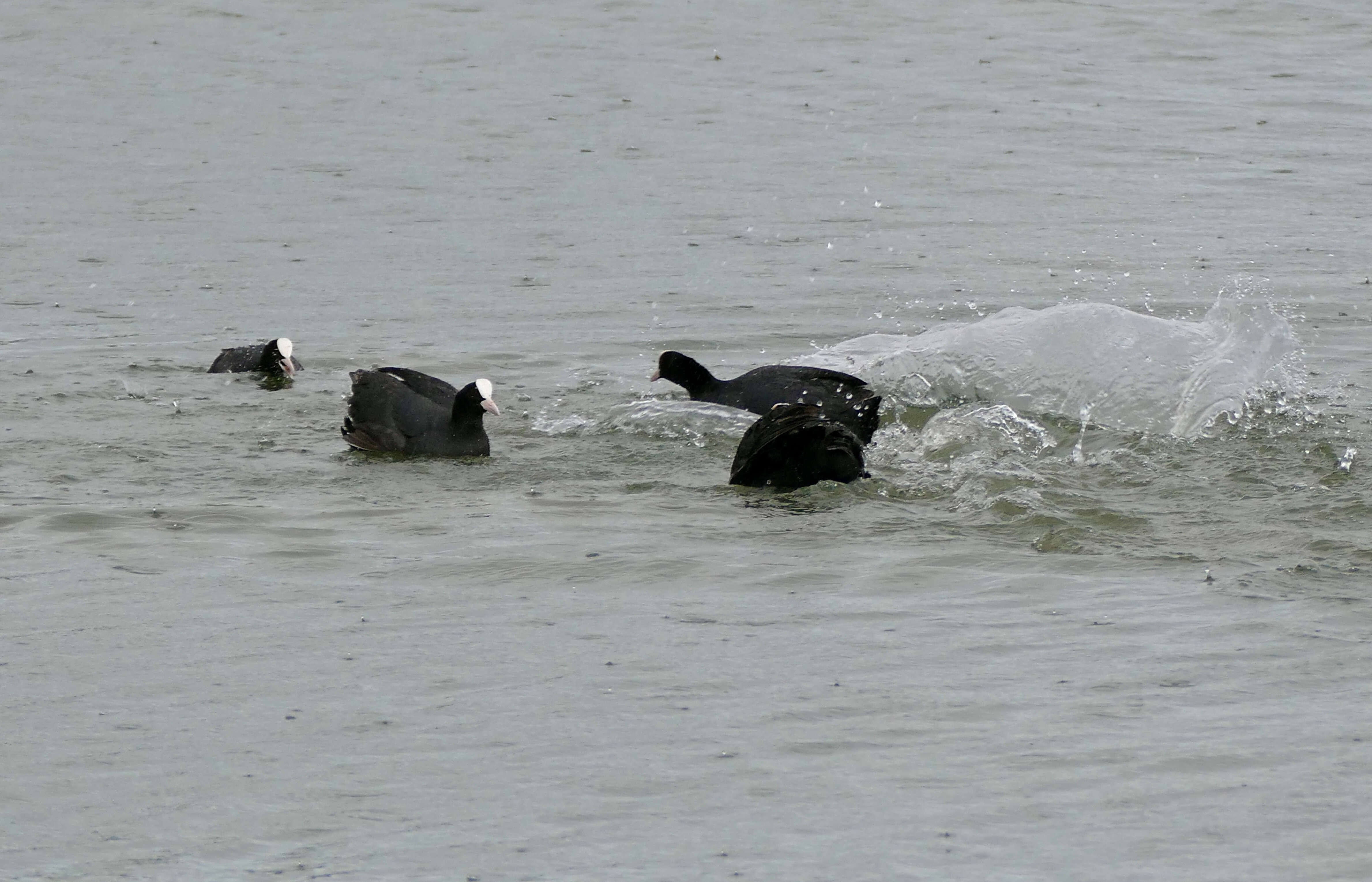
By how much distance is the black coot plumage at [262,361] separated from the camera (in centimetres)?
1004

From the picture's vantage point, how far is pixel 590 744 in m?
4.82

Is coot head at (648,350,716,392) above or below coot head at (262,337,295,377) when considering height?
above

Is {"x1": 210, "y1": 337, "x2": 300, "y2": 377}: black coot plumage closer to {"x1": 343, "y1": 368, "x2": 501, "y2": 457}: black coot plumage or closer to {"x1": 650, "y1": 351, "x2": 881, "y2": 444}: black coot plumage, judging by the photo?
{"x1": 343, "y1": 368, "x2": 501, "y2": 457}: black coot plumage

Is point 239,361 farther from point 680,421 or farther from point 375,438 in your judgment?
point 680,421

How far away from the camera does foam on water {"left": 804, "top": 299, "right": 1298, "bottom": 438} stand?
29.7 ft

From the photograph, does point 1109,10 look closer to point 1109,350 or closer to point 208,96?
point 208,96

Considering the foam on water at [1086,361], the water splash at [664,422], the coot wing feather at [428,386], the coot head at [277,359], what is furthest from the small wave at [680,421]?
the coot head at [277,359]

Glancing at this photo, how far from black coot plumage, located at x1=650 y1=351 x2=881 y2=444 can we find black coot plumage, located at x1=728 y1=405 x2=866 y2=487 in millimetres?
506

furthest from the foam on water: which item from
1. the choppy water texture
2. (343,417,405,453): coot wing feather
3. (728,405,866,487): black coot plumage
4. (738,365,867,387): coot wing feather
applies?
(343,417,405,453): coot wing feather

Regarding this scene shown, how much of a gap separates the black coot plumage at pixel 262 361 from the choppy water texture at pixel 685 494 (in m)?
0.16

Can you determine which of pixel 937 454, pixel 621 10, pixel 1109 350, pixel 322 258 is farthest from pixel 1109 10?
pixel 937 454

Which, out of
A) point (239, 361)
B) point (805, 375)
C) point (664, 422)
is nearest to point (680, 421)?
point (664, 422)

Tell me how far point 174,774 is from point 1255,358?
631 centimetres

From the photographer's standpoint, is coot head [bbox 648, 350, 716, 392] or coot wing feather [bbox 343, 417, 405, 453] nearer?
coot wing feather [bbox 343, 417, 405, 453]
